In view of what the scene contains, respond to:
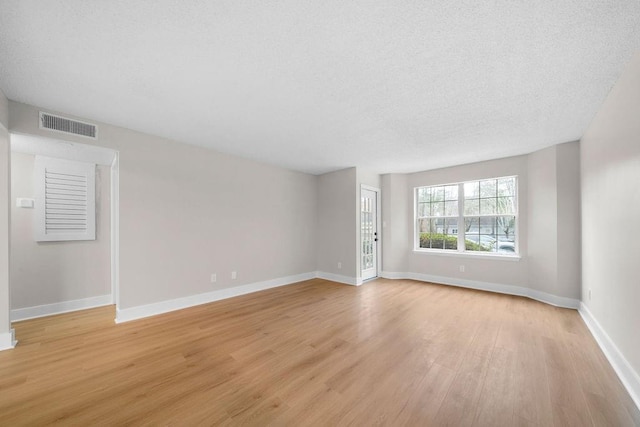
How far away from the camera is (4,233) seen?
2.44 meters

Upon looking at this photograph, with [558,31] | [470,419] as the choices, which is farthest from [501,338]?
[558,31]

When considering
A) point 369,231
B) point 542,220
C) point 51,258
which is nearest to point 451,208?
point 542,220

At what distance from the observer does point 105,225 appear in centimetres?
398

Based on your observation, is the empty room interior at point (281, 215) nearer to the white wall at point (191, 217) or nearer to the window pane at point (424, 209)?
the white wall at point (191, 217)

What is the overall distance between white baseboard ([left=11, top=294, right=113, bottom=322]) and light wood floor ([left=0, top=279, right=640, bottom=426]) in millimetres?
195

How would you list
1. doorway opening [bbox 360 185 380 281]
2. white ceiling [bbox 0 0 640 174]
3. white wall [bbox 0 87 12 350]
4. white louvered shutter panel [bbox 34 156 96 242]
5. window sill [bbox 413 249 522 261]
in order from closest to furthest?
white ceiling [bbox 0 0 640 174] → white wall [bbox 0 87 12 350] → white louvered shutter panel [bbox 34 156 96 242] → window sill [bbox 413 249 522 261] → doorway opening [bbox 360 185 380 281]

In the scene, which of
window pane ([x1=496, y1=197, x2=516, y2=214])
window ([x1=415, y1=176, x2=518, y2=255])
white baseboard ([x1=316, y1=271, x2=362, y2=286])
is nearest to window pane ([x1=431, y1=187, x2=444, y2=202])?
window ([x1=415, y1=176, x2=518, y2=255])

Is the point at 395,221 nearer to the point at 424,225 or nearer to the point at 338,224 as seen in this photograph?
the point at 424,225

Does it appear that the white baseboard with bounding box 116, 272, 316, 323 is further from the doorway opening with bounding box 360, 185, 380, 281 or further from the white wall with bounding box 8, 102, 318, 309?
the doorway opening with bounding box 360, 185, 380, 281

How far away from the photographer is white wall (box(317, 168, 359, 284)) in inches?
204

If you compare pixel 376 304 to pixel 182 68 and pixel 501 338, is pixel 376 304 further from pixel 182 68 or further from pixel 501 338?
pixel 182 68

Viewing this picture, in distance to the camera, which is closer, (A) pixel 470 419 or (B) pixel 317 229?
(A) pixel 470 419

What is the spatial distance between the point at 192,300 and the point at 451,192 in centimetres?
540

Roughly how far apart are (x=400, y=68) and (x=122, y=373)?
11.3 feet
